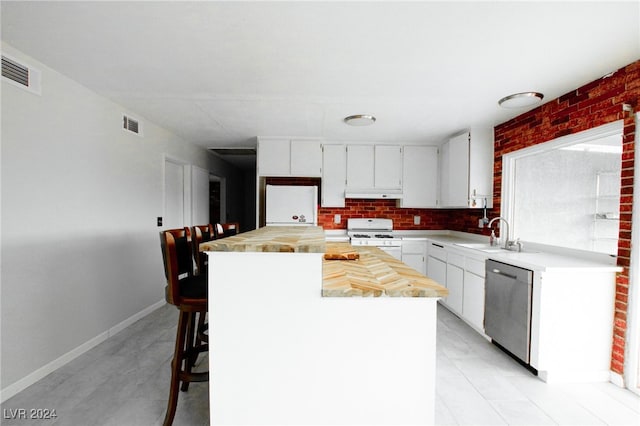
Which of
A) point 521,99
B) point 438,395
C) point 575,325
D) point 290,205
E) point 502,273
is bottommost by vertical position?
point 438,395

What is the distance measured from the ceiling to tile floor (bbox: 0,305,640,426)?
235 centimetres

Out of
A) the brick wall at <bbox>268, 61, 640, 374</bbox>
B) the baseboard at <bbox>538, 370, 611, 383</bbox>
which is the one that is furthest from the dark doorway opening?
the baseboard at <bbox>538, 370, 611, 383</bbox>

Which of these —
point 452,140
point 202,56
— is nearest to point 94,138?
point 202,56

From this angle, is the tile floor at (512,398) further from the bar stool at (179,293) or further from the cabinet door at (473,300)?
the bar stool at (179,293)

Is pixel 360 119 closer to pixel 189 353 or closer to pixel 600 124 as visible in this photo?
pixel 600 124

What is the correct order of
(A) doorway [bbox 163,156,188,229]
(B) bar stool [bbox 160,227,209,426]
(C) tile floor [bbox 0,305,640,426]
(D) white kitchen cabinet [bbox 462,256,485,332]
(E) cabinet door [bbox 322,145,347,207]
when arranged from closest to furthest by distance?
(B) bar stool [bbox 160,227,209,426]
(C) tile floor [bbox 0,305,640,426]
(D) white kitchen cabinet [bbox 462,256,485,332]
(A) doorway [bbox 163,156,188,229]
(E) cabinet door [bbox 322,145,347,207]

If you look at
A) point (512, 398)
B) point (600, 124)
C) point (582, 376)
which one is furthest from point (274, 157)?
point (582, 376)

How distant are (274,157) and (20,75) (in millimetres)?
2627

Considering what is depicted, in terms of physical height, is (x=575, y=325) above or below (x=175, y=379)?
above

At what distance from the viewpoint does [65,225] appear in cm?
231

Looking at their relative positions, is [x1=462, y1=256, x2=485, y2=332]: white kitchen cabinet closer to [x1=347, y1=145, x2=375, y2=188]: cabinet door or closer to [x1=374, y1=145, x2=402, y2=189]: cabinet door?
[x1=374, y1=145, x2=402, y2=189]: cabinet door

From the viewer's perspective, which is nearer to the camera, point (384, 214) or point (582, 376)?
point (582, 376)

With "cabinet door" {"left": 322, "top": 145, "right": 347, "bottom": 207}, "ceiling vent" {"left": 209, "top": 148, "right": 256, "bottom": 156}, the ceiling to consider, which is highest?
the ceiling

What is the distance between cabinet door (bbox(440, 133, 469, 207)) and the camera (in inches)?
145
